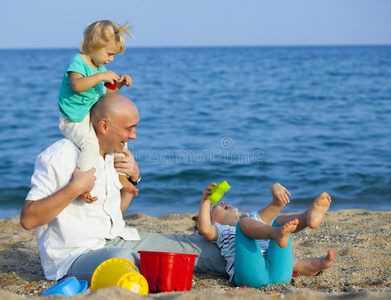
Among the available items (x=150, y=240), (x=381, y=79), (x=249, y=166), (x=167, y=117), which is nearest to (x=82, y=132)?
(x=150, y=240)

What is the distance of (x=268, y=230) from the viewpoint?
3.16m

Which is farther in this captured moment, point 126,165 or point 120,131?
point 126,165

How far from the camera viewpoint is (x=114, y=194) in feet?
11.7

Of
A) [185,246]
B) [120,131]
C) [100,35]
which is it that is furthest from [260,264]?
[100,35]

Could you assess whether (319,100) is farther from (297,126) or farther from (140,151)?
(140,151)

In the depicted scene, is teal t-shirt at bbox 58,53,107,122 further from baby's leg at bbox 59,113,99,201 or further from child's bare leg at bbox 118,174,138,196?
child's bare leg at bbox 118,174,138,196

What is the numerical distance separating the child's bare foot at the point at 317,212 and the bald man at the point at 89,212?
850mm

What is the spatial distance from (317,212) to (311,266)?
23.9 inches

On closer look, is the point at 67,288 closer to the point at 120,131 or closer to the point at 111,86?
the point at 120,131

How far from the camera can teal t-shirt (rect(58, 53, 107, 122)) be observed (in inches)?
135

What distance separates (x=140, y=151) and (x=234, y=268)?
23.2 feet

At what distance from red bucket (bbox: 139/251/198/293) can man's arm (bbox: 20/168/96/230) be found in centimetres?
62

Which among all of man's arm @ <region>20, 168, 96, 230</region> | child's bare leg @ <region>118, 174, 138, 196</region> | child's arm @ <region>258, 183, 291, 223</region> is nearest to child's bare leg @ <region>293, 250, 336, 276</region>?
child's arm @ <region>258, 183, 291, 223</region>

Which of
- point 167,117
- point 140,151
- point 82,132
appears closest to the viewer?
point 82,132
